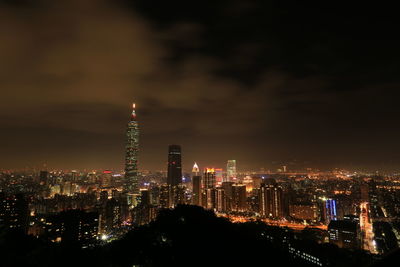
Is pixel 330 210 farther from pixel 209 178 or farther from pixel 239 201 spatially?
pixel 209 178

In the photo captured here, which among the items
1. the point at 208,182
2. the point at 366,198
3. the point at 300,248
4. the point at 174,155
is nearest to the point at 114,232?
the point at 300,248

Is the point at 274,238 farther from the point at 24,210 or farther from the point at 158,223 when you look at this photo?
the point at 24,210

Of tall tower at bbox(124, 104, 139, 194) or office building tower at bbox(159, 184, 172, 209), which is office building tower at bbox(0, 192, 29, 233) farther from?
tall tower at bbox(124, 104, 139, 194)

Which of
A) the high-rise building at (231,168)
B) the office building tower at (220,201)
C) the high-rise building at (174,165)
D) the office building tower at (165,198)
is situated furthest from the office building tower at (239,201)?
the high-rise building at (231,168)

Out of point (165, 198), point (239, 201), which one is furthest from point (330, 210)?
point (165, 198)

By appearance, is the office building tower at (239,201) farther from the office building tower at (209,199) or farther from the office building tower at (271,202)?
the office building tower at (271,202)

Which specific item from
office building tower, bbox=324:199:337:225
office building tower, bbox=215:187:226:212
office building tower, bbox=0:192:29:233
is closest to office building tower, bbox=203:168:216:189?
office building tower, bbox=215:187:226:212
